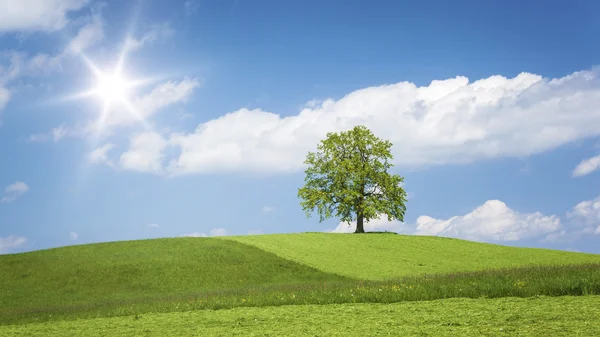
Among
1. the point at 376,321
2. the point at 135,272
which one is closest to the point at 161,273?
the point at 135,272

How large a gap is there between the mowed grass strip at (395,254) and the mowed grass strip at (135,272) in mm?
2541

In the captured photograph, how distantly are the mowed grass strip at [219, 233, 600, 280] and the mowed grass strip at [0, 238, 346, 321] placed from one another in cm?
254

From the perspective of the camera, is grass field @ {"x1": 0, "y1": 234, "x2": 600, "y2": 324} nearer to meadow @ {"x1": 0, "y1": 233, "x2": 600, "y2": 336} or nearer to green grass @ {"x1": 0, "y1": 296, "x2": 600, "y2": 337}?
meadow @ {"x1": 0, "y1": 233, "x2": 600, "y2": 336}

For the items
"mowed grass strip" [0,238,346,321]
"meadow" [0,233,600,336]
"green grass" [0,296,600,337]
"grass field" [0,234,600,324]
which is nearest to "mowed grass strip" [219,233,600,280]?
"meadow" [0,233,600,336]

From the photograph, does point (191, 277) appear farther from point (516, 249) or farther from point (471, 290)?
point (516, 249)

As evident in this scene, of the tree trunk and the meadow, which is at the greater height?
the tree trunk

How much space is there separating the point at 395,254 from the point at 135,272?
20624 mm

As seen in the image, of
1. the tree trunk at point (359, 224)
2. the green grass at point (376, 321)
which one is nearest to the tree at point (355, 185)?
→ the tree trunk at point (359, 224)

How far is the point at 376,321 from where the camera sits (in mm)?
12648

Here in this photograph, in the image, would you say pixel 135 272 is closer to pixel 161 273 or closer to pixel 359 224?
pixel 161 273

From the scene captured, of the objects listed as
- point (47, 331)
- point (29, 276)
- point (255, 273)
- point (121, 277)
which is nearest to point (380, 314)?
point (47, 331)

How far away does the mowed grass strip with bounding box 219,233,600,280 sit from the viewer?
40062mm

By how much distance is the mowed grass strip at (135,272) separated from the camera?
33.8 m

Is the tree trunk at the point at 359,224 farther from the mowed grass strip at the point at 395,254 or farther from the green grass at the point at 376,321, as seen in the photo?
the green grass at the point at 376,321
